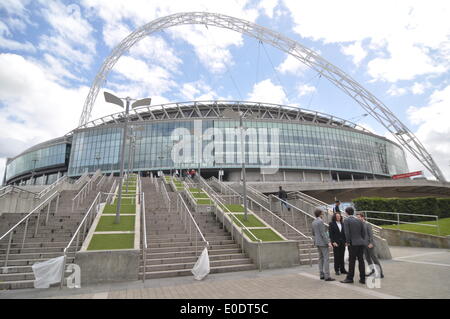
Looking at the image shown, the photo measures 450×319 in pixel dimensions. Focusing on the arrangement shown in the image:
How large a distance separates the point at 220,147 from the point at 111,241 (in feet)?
163

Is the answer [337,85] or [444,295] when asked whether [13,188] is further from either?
[337,85]

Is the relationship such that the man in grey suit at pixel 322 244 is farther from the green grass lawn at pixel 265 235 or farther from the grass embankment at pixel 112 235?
the grass embankment at pixel 112 235

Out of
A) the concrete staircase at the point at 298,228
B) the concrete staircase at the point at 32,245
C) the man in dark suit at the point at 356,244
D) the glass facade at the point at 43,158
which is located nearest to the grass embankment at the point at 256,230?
the concrete staircase at the point at 298,228

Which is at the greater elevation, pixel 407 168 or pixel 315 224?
pixel 407 168

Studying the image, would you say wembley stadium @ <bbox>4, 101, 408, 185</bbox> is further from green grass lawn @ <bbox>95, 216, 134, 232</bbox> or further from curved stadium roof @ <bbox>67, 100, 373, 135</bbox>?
green grass lawn @ <bbox>95, 216, 134, 232</bbox>

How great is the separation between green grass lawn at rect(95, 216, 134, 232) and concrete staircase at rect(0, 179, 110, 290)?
3.96ft

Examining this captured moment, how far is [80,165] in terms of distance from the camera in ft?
207

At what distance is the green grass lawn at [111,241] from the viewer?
7.81 metres

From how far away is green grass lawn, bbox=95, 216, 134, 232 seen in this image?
9.90 m

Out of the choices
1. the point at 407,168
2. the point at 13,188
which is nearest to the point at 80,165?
the point at 13,188

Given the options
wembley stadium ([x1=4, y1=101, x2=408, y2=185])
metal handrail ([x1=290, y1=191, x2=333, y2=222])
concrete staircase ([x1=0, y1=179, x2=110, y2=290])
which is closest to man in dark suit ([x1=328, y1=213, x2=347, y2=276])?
metal handrail ([x1=290, y1=191, x2=333, y2=222])

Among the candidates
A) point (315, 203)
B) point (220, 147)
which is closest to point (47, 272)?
point (315, 203)
